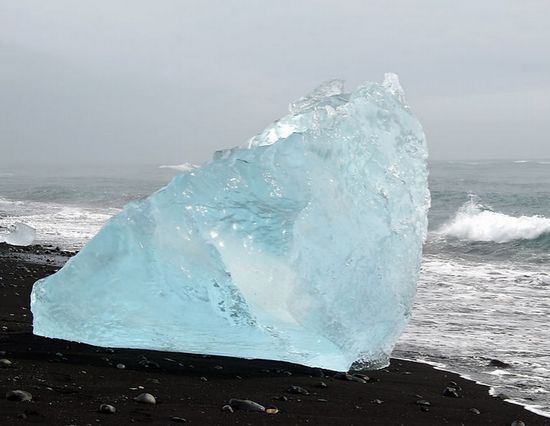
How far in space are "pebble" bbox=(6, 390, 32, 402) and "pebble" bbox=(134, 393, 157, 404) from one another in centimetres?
59

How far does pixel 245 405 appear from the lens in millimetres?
4156

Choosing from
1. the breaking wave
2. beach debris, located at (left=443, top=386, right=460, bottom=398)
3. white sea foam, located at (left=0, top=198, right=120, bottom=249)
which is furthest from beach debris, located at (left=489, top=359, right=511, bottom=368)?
the breaking wave

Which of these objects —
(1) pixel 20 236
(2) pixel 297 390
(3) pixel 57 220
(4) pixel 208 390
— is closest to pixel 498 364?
(2) pixel 297 390

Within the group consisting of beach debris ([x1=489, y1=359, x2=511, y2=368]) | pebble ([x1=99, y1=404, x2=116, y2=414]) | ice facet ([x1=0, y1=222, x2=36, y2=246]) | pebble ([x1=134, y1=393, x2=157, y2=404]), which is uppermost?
pebble ([x1=99, y1=404, x2=116, y2=414])

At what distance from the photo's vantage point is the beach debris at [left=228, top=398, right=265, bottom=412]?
4133 millimetres

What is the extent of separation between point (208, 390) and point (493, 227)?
17.2 metres

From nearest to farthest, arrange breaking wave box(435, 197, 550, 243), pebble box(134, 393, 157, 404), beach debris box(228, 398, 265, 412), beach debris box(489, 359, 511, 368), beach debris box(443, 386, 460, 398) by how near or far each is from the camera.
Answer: pebble box(134, 393, 157, 404) → beach debris box(228, 398, 265, 412) → beach debris box(443, 386, 460, 398) → beach debris box(489, 359, 511, 368) → breaking wave box(435, 197, 550, 243)

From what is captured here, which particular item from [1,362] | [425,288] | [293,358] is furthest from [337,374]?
[425,288]

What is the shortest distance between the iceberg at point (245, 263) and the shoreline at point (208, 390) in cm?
18

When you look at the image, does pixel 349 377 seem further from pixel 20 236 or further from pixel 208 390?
pixel 20 236

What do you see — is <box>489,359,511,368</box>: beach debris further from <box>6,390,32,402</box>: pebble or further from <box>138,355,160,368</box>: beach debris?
<box>6,390,32,402</box>: pebble

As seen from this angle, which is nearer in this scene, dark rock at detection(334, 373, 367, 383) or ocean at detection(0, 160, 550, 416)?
dark rock at detection(334, 373, 367, 383)

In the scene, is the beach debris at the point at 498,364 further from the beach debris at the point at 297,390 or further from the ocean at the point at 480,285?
the beach debris at the point at 297,390

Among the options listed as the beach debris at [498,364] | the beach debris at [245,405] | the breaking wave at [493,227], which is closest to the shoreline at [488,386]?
the beach debris at [498,364]
